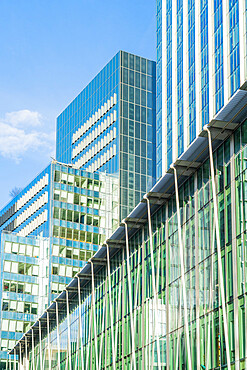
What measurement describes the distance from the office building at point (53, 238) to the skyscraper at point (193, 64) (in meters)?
9.71

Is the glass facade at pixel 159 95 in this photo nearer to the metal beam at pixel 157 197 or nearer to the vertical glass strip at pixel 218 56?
the vertical glass strip at pixel 218 56

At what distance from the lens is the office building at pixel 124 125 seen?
363 ft

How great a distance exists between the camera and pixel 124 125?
112 metres

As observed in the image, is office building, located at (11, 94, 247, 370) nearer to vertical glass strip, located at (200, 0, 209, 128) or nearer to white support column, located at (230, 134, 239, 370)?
white support column, located at (230, 134, 239, 370)

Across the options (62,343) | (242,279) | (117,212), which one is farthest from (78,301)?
(117,212)

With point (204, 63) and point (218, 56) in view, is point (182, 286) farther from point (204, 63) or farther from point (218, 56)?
point (204, 63)

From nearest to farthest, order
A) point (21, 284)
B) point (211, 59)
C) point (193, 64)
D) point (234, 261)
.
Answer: point (234, 261) < point (211, 59) < point (193, 64) < point (21, 284)

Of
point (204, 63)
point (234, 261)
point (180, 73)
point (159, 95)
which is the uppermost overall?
point (159, 95)

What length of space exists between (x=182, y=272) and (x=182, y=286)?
97cm

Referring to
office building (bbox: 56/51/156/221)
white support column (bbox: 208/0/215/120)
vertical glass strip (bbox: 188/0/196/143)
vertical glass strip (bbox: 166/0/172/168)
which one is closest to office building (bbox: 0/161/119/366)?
office building (bbox: 56/51/156/221)

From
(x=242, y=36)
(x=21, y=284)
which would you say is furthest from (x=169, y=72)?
(x=21, y=284)

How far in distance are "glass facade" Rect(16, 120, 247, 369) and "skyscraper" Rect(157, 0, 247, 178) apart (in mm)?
31494

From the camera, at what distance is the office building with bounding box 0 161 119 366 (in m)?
99.1

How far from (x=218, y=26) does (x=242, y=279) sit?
5656 cm
